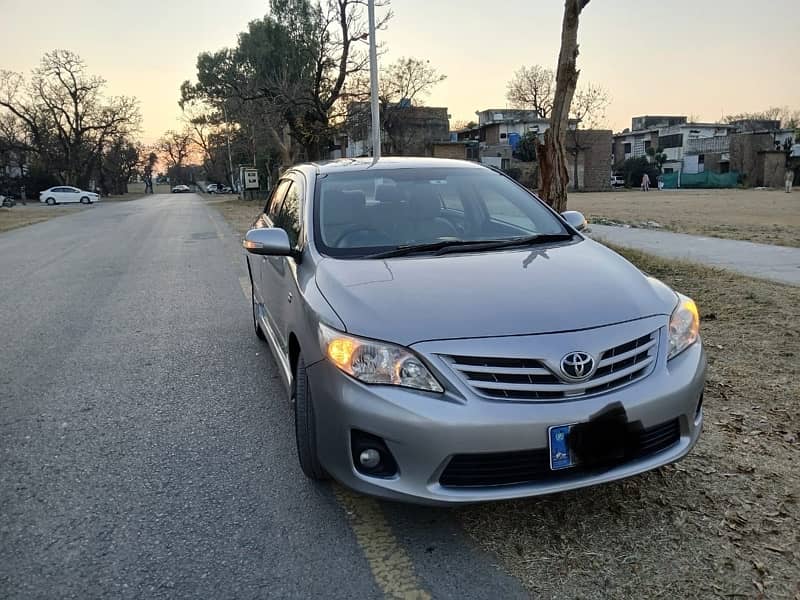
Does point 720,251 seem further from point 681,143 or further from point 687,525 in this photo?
point 681,143

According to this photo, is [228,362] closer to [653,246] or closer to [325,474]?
[325,474]

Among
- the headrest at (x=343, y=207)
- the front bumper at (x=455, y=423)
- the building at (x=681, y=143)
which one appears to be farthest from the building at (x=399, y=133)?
the building at (x=681, y=143)

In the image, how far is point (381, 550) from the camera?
107 inches

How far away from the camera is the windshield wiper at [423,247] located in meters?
3.48

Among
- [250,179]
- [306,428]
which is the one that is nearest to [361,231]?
[306,428]

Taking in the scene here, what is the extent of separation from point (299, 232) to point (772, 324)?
4.40m

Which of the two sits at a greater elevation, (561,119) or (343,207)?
(561,119)

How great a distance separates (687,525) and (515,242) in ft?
5.56

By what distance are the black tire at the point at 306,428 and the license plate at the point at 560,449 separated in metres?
1.04

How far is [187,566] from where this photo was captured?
2.59 m

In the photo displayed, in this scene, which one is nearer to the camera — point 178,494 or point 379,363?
point 379,363

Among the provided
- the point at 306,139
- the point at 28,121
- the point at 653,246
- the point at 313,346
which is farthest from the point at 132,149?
the point at 313,346

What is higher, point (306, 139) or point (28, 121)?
point (28, 121)

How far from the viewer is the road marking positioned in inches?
96.9
